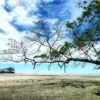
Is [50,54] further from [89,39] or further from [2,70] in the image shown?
Result: [2,70]

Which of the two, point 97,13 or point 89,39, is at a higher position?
point 97,13

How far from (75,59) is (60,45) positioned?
224 centimetres

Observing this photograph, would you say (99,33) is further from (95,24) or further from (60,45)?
(60,45)

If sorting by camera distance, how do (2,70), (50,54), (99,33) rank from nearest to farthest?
(99,33) < (50,54) < (2,70)

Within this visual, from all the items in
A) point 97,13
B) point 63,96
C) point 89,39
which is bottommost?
point 63,96

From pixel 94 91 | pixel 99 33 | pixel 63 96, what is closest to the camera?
pixel 63 96

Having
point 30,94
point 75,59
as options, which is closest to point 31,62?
point 75,59

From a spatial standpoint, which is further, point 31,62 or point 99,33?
point 31,62

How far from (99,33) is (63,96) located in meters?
7.79

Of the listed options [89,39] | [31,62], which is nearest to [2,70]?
[31,62]

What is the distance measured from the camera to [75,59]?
28.1 m

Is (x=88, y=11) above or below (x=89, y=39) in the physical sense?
above

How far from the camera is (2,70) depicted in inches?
2576

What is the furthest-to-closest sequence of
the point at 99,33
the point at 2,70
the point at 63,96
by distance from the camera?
the point at 2,70 → the point at 99,33 → the point at 63,96
